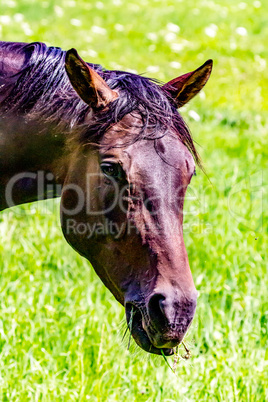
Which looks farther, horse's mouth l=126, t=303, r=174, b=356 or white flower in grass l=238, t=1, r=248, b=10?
white flower in grass l=238, t=1, r=248, b=10

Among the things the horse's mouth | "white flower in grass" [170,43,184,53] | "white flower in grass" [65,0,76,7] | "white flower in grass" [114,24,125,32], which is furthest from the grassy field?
"white flower in grass" [65,0,76,7]

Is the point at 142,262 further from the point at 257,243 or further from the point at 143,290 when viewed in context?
the point at 257,243

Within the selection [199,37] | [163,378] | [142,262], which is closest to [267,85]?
[199,37]

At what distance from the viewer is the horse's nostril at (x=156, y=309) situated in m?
2.05

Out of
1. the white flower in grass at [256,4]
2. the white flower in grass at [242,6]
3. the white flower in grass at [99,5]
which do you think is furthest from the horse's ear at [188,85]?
the white flower in grass at [256,4]

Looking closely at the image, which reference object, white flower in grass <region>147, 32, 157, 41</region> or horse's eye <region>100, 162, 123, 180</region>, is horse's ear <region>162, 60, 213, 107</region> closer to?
horse's eye <region>100, 162, 123, 180</region>

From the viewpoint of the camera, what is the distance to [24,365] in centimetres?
322

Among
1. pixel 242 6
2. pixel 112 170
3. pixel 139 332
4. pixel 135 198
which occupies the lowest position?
pixel 139 332

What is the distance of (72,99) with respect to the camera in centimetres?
251

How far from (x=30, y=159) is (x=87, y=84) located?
0.47m

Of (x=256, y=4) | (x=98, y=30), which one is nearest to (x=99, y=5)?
(x=98, y=30)

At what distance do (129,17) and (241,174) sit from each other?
7.50m

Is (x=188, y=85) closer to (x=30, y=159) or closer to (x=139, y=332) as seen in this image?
(x=30, y=159)

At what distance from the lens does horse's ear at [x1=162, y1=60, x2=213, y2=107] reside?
260 cm
